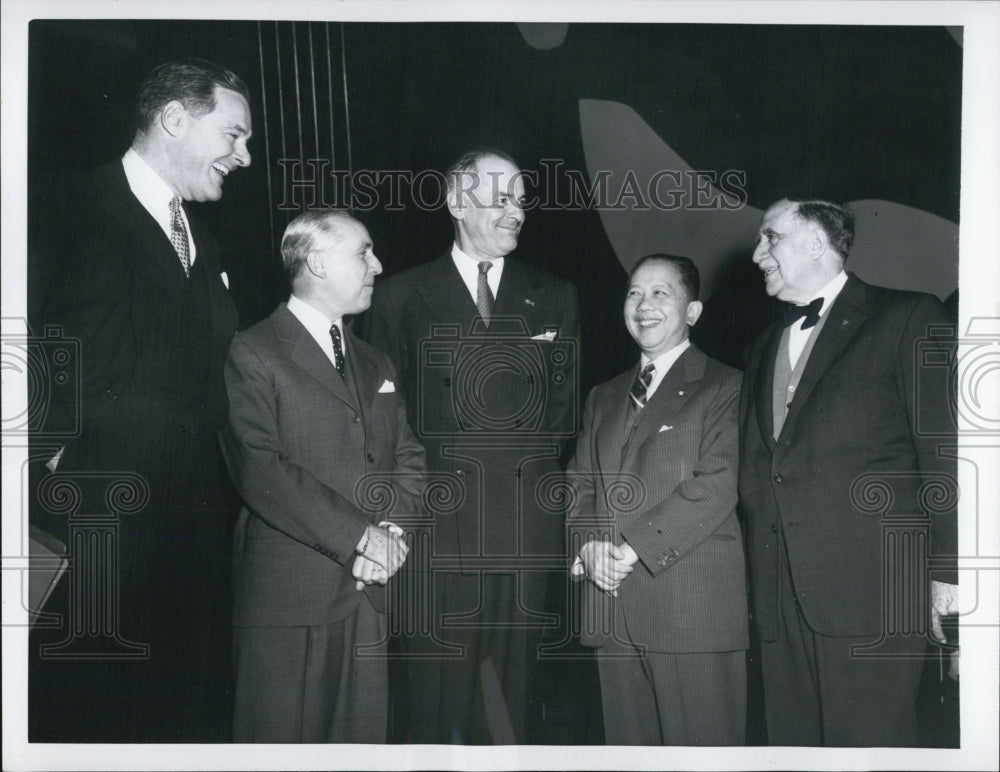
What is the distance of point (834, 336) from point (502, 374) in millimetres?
1048

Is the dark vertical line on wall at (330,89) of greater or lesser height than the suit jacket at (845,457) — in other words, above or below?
above

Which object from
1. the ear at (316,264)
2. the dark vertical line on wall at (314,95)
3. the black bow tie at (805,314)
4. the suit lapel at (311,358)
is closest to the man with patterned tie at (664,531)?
the black bow tie at (805,314)

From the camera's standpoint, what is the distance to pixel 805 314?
→ 9.85 feet

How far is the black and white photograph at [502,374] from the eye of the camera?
2.99m

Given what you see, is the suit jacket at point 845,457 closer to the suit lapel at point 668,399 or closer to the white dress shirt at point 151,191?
the suit lapel at point 668,399

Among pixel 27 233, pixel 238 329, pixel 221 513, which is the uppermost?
pixel 27 233

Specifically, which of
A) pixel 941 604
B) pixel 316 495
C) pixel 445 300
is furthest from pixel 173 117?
pixel 941 604

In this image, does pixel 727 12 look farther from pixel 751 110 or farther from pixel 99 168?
pixel 99 168

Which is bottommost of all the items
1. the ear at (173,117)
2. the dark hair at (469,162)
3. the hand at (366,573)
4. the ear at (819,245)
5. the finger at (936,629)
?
the finger at (936,629)

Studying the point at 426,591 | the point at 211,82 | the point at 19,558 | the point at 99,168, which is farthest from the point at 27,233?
the point at 426,591

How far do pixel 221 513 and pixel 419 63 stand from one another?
62.0 inches

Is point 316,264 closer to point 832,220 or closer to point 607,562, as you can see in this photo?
point 607,562

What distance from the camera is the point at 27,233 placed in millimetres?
3107

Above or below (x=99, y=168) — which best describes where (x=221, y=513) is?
below
